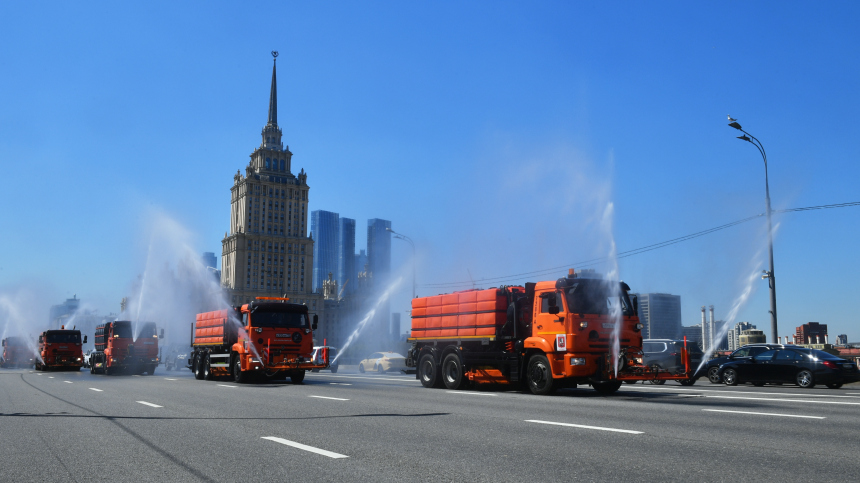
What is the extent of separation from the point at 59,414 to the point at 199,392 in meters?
5.97

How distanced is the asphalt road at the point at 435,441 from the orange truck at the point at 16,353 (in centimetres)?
5516

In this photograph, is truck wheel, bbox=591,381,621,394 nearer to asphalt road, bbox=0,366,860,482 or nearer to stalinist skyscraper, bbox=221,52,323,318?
asphalt road, bbox=0,366,860,482

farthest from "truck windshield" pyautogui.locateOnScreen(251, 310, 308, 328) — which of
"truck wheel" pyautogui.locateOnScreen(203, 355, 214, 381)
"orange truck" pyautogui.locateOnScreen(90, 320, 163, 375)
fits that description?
"orange truck" pyautogui.locateOnScreen(90, 320, 163, 375)

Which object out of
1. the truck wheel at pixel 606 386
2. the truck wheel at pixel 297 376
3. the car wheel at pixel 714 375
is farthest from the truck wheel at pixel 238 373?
the car wheel at pixel 714 375

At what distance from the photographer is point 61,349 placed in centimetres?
4541

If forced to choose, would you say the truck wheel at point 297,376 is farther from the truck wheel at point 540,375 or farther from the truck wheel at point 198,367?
the truck wheel at point 540,375

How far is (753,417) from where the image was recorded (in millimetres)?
11430

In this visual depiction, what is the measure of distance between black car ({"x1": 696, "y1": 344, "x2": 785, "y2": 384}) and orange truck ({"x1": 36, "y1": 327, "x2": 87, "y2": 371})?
37.0 metres

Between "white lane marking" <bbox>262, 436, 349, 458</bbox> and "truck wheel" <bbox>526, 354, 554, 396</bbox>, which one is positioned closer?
"white lane marking" <bbox>262, 436, 349, 458</bbox>

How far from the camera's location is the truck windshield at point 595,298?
1752cm

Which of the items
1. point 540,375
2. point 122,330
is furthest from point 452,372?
point 122,330

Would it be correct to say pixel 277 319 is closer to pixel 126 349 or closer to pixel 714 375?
pixel 714 375

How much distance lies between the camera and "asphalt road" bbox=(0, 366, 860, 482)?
682cm

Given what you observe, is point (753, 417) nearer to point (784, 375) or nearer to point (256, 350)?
point (784, 375)
